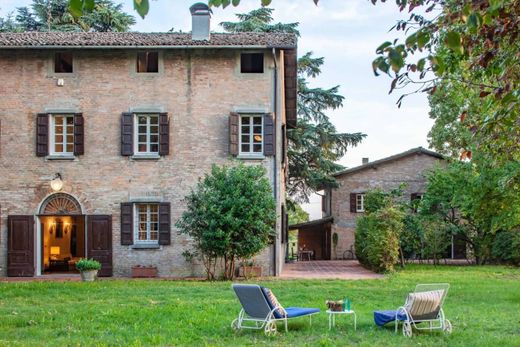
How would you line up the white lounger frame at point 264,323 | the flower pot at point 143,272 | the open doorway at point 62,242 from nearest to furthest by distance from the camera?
1. the white lounger frame at point 264,323
2. the flower pot at point 143,272
3. the open doorway at point 62,242

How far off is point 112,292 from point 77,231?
33.9ft

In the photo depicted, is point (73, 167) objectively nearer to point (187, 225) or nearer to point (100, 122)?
point (100, 122)

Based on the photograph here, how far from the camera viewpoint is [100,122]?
71.4ft

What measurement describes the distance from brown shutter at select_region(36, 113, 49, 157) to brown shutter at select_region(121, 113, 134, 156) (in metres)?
2.22

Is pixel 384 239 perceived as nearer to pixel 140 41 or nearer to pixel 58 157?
pixel 140 41

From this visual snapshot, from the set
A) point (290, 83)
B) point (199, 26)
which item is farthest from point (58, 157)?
point (290, 83)

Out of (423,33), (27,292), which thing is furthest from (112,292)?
(423,33)

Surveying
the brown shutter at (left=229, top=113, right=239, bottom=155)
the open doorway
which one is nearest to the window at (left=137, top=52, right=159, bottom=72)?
the brown shutter at (left=229, top=113, right=239, bottom=155)

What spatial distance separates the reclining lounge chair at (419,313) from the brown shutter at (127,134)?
40.6ft

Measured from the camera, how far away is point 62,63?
22.0 meters

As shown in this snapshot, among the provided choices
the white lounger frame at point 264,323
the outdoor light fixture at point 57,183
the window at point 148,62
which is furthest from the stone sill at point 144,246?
the white lounger frame at point 264,323

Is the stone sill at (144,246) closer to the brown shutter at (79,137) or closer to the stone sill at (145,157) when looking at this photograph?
the stone sill at (145,157)

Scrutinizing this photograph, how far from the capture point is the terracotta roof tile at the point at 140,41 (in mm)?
21125

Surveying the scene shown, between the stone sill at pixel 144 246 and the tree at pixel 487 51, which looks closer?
the tree at pixel 487 51
